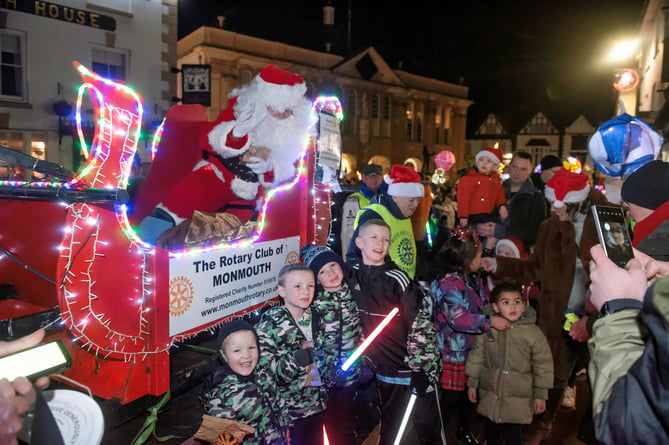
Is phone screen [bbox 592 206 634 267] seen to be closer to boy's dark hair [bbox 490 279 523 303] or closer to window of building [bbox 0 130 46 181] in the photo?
boy's dark hair [bbox 490 279 523 303]

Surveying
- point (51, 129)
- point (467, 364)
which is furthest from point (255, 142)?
point (51, 129)

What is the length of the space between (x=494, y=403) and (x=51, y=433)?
2855 millimetres

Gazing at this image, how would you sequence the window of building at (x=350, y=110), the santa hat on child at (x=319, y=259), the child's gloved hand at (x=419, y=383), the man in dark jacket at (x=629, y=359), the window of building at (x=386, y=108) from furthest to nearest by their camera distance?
the window of building at (x=386, y=108) < the window of building at (x=350, y=110) < the santa hat on child at (x=319, y=259) < the child's gloved hand at (x=419, y=383) < the man in dark jacket at (x=629, y=359)

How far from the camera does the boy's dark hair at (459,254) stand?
140 inches

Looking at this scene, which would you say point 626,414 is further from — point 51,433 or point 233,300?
point 233,300

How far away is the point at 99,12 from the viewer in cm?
1188

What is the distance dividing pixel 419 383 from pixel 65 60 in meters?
12.4

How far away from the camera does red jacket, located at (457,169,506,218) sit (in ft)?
20.3

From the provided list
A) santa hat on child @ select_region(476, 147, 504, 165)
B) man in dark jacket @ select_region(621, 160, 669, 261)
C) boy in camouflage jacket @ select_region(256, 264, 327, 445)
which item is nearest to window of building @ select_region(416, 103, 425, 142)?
santa hat on child @ select_region(476, 147, 504, 165)

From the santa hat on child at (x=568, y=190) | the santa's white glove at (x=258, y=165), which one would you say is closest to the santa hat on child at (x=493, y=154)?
the santa hat on child at (x=568, y=190)

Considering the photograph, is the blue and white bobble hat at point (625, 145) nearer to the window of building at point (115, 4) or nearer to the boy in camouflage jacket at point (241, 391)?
the boy in camouflage jacket at point (241, 391)

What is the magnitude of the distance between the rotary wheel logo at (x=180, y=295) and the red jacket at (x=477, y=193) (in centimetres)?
424

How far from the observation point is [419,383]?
2.94 meters

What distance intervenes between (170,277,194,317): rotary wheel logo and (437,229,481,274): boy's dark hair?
1953 mm
